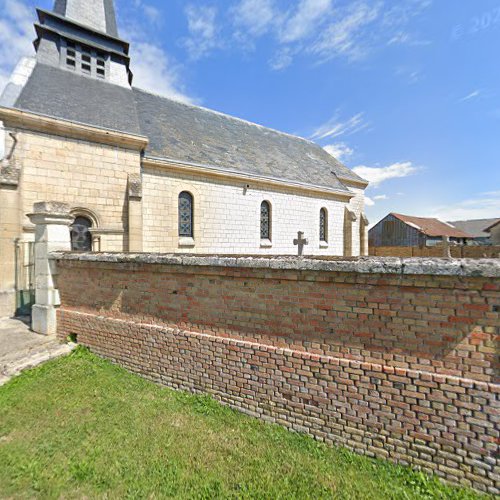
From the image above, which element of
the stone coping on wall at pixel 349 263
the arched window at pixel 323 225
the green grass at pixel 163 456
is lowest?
the green grass at pixel 163 456

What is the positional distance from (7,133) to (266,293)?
9.28 m

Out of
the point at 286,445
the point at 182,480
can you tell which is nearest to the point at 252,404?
the point at 286,445

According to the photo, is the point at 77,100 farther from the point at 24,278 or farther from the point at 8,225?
the point at 24,278

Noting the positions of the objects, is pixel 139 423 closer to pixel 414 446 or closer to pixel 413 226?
pixel 414 446

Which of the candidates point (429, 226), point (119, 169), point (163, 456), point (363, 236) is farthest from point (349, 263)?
point (429, 226)

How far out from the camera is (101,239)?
9.38 m

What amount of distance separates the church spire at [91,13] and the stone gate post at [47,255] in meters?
10.1

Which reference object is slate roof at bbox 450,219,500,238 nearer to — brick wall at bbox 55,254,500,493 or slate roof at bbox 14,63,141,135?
slate roof at bbox 14,63,141,135

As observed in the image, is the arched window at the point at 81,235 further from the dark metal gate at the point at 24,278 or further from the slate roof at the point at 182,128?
the slate roof at the point at 182,128

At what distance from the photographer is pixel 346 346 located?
10.3 feet

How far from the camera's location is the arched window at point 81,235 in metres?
9.11

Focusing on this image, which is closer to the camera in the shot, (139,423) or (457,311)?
(457,311)

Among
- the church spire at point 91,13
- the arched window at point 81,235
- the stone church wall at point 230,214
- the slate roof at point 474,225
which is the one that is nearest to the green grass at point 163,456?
the arched window at point 81,235

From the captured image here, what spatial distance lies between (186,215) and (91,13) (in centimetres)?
978
